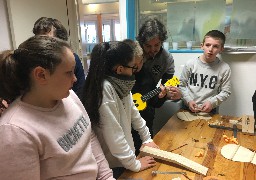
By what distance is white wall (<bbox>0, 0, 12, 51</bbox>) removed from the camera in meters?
2.38

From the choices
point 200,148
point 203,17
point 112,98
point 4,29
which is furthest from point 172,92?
point 4,29

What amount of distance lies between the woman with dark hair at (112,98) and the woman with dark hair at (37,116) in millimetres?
225

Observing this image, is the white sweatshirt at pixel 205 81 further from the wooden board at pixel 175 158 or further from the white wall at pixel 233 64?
the wooden board at pixel 175 158

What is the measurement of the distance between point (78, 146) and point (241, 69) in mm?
2189

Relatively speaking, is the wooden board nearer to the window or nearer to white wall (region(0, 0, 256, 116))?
white wall (region(0, 0, 256, 116))

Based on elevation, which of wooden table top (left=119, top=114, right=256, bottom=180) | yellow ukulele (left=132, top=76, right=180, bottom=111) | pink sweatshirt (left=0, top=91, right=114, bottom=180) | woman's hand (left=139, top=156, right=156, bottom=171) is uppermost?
pink sweatshirt (left=0, top=91, right=114, bottom=180)

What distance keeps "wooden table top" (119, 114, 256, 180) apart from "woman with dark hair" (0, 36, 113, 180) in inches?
16.0

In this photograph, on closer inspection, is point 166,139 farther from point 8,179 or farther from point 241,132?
point 8,179

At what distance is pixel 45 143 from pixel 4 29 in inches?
85.5

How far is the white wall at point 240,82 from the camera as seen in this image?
240 centimetres

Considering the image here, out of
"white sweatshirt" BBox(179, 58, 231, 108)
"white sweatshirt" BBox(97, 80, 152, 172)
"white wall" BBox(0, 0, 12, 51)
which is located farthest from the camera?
"white wall" BBox(0, 0, 12, 51)

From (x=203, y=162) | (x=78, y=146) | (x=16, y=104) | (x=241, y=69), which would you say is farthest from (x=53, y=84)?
(x=241, y=69)

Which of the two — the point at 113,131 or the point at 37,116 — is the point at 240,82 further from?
the point at 37,116

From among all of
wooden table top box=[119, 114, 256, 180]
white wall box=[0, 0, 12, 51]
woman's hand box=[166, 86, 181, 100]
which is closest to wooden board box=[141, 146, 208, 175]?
wooden table top box=[119, 114, 256, 180]
